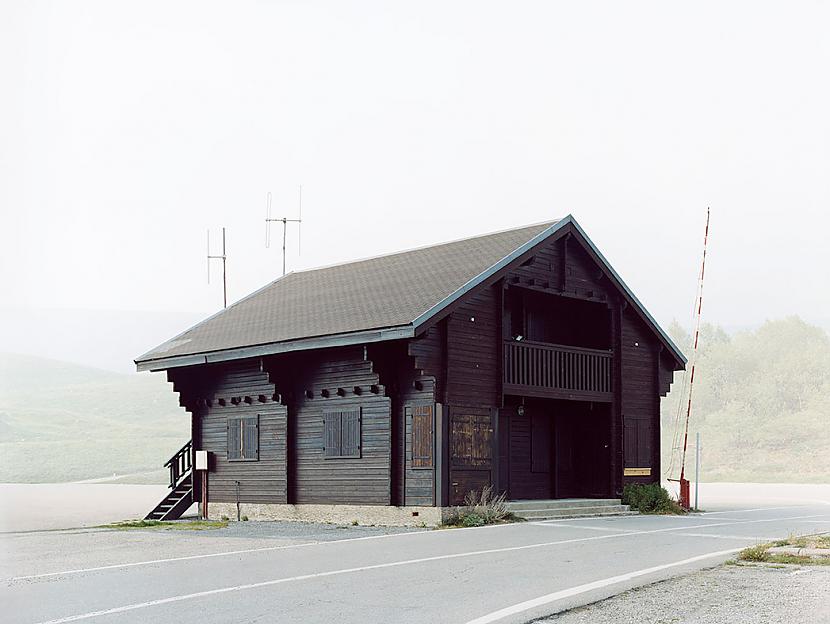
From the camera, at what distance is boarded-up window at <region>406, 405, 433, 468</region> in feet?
73.0

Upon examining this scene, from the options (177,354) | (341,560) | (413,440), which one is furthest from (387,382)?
(341,560)

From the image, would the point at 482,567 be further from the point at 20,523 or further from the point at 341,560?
the point at 20,523

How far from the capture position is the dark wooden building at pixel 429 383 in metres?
22.5

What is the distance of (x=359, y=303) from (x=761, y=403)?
85673 millimetres

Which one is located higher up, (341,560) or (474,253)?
(474,253)

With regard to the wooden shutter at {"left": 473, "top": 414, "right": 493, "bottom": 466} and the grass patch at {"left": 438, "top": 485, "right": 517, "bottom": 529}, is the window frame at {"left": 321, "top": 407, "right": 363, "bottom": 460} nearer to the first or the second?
the wooden shutter at {"left": 473, "top": 414, "right": 493, "bottom": 466}

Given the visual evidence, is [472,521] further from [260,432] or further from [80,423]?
[80,423]

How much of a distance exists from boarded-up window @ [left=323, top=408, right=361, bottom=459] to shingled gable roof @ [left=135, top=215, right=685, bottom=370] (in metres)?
1.80

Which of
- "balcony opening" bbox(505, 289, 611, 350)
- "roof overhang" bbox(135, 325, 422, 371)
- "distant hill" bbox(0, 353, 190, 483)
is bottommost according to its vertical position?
"distant hill" bbox(0, 353, 190, 483)

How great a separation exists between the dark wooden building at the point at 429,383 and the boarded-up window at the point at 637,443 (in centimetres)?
5

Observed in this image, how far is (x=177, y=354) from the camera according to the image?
26.9 m

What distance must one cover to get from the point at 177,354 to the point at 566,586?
17.0 meters

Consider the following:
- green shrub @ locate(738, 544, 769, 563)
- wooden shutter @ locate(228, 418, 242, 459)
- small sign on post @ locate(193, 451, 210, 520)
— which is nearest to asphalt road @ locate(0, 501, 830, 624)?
green shrub @ locate(738, 544, 769, 563)

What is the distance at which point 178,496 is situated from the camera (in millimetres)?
29047
